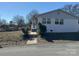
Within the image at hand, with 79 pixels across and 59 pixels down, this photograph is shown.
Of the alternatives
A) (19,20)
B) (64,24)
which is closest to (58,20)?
(64,24)

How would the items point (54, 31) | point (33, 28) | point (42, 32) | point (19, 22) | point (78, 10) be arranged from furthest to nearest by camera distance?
point (19, 22) → point (78, 10) → point (33, 28) → point (54, 31) → point (42, 32)

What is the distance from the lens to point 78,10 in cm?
5347

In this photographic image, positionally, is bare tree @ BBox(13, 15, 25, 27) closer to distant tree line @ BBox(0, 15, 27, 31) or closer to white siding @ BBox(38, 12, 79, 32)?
distant tree line @ BBox(0, 15, 27, 31)

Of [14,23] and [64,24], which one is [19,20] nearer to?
[14,23]

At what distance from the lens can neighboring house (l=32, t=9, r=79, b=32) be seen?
32.4 meters

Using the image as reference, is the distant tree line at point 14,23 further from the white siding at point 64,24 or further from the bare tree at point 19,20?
the white siding at point 64,24

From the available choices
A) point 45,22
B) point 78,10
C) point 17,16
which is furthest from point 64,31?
point 17,16

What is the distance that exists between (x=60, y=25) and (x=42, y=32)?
18.7 ft

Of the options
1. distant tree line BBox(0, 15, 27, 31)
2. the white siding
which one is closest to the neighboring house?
the white siding

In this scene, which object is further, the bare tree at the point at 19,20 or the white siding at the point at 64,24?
the bare tree at the point at 19,20

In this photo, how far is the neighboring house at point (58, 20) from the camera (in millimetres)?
32438

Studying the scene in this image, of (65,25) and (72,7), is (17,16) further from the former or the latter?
(65,25)

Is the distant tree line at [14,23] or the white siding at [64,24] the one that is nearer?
the white siding at [64,24]

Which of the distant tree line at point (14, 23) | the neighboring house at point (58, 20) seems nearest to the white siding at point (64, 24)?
the neighboring house at point (58, 20)
